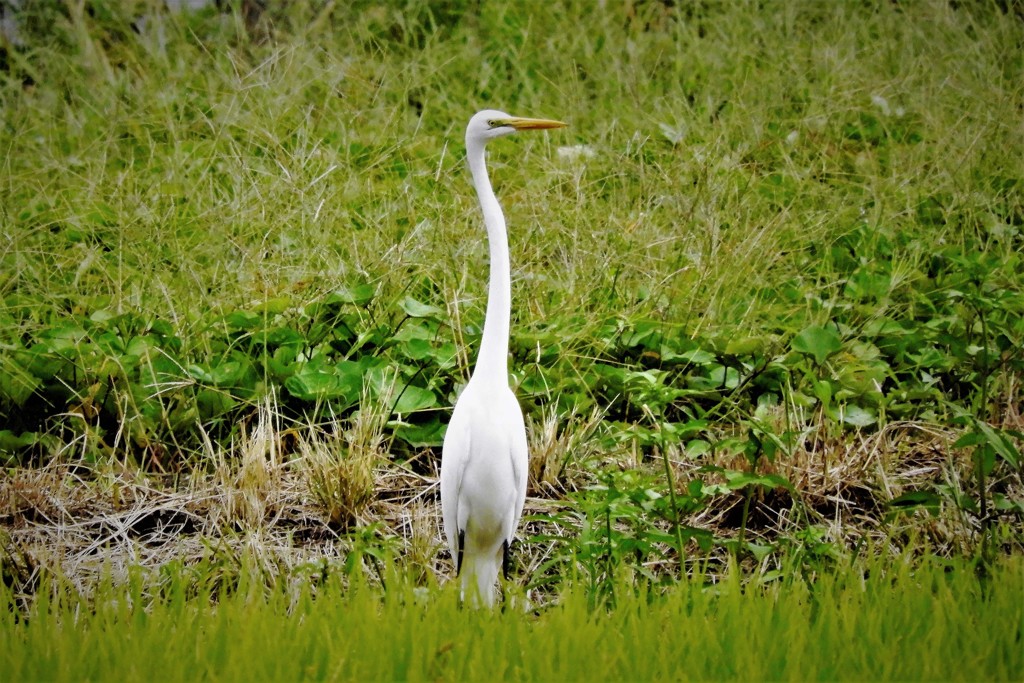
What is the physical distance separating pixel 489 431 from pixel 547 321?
119 cm

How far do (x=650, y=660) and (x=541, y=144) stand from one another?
321 cm

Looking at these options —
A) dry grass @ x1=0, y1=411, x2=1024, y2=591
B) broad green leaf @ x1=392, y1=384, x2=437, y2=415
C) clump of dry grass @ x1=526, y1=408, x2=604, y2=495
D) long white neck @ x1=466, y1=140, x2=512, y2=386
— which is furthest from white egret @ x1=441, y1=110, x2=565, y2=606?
broad green leaf @ x1=392, y1=384, x2=437, y2=415

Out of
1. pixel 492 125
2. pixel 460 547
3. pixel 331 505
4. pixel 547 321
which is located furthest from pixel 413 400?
pixel 492 125

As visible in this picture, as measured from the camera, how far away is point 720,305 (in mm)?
3748

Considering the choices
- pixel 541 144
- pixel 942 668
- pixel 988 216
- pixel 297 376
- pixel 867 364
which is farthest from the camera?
pixel 541 144

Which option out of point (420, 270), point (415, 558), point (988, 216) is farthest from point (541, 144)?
point (415, 558)

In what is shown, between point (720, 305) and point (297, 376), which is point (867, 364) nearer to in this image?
point (720, 305)

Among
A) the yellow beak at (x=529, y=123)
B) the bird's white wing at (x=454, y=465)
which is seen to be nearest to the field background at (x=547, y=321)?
the bird's white wing at (x=454, y=465)

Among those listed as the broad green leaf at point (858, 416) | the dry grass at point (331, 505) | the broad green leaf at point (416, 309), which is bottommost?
the dry grass at point (331, 505)

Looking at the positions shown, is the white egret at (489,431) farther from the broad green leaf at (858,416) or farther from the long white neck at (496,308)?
the broad green leaf at (858,416)

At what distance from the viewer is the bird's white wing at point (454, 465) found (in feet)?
8.07

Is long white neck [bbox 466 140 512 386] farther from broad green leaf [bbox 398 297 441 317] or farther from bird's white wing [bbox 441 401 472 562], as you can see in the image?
broad green leaf [bbox 398 297 441 317]

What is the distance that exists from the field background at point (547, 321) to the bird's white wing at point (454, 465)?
15cm

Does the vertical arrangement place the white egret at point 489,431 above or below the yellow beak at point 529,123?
below
